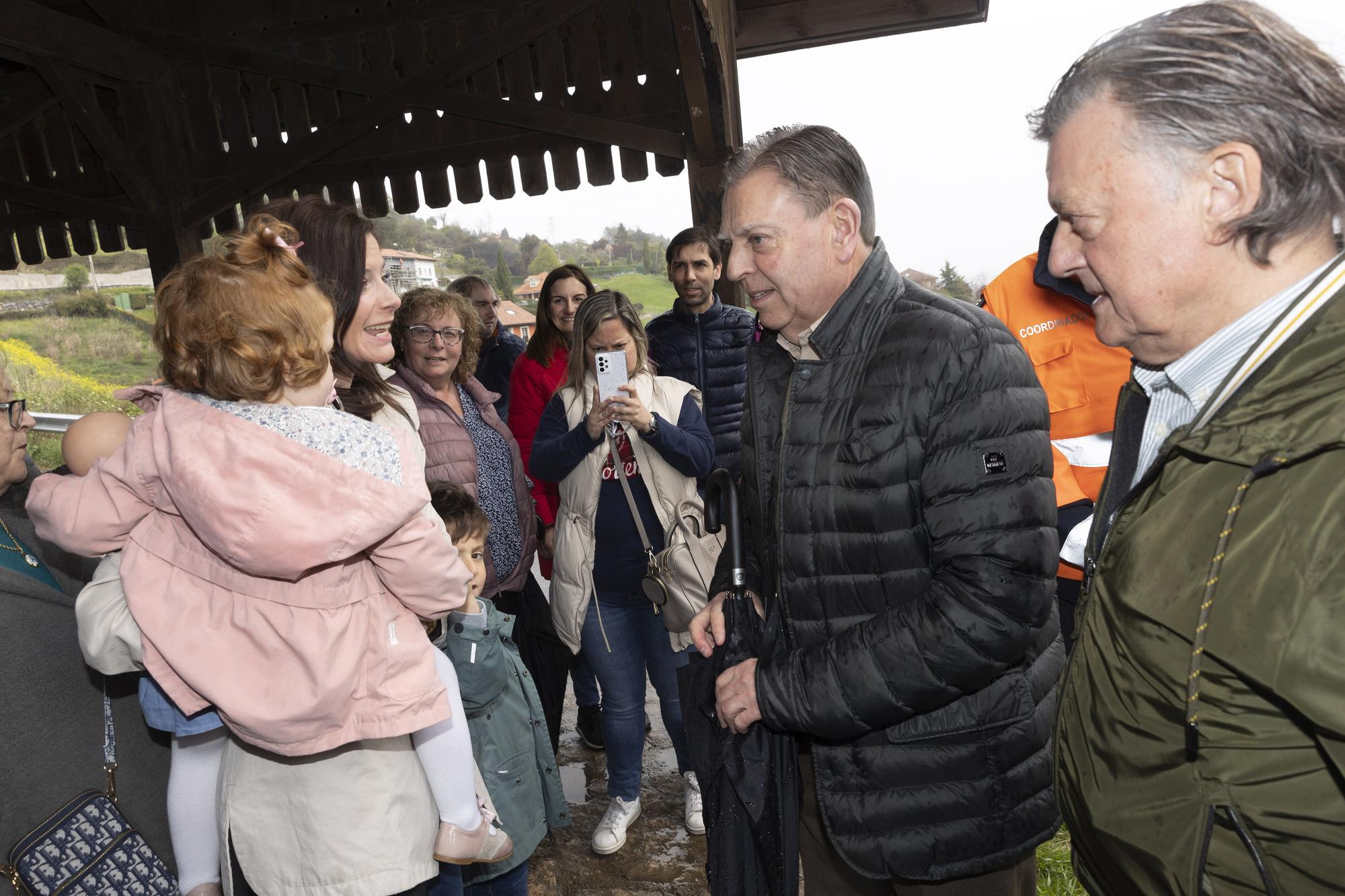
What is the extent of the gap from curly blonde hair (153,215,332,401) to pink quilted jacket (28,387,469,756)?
0.15ft

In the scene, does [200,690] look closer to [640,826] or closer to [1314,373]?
[1314,373]

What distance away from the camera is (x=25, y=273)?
8.05 meters

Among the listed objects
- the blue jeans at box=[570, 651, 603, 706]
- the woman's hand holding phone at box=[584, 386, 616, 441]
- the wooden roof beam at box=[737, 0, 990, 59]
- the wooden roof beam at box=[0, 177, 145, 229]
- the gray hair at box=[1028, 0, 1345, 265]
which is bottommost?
the blue jeans at box=[570, 651, 603, 706]

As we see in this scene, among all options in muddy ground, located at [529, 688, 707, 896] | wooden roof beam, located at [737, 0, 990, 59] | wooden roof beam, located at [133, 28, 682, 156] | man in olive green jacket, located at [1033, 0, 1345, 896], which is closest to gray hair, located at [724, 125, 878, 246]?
man in olive green jacket, located at [1033, 0, 1345, 896]

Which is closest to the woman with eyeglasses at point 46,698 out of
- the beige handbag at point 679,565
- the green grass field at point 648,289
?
the beige handbag at point 679,565

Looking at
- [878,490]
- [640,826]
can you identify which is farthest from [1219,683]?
[640,826]

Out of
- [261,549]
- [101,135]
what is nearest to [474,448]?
[261,549]

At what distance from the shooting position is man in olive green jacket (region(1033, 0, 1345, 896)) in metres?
0.77

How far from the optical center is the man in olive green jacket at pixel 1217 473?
771mm

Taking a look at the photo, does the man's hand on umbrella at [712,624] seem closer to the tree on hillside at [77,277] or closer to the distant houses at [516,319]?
the distant houses at [516,319]

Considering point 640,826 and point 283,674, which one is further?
point 640,826

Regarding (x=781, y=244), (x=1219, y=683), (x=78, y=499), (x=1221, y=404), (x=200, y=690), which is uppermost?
(x=781, y=244)

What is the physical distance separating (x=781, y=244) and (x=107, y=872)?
1628 mm

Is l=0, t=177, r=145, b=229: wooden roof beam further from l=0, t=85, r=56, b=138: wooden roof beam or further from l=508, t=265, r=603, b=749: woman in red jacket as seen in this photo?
l=508, t=265, r=603, b=749: woman in red jacket
